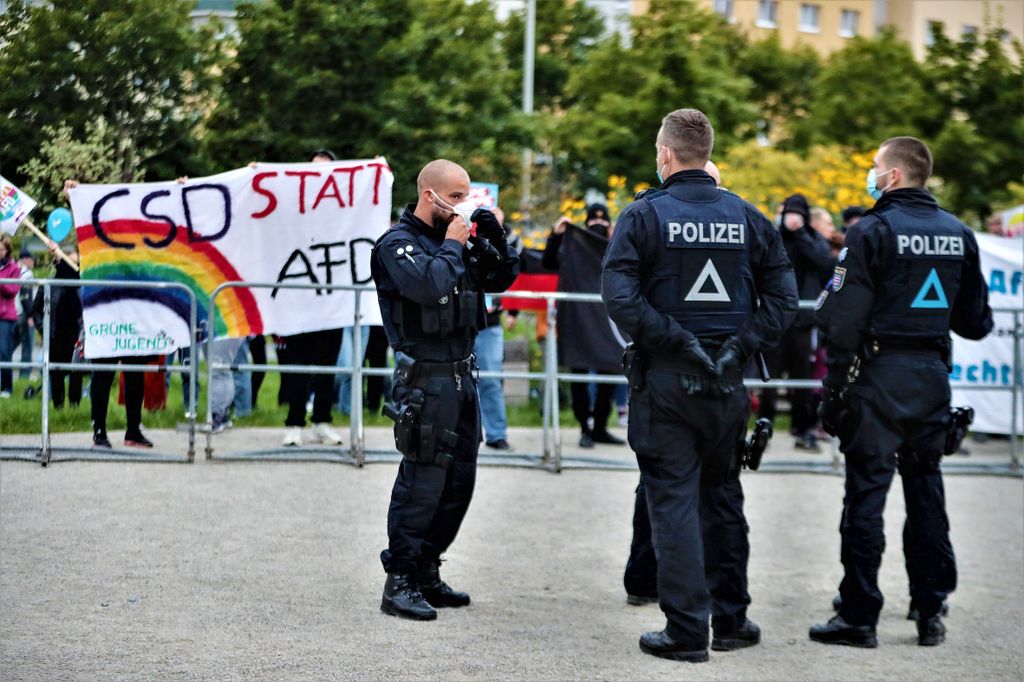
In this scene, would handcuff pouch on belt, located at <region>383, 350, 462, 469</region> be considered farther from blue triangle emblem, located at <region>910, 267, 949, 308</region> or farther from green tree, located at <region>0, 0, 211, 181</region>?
green tree, located at <region>0, 0, 211, 181</region>

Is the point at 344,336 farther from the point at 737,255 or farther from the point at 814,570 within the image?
the point at 737,255

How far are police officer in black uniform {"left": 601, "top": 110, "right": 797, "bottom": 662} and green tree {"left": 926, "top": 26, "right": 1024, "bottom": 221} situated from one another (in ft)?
83.6

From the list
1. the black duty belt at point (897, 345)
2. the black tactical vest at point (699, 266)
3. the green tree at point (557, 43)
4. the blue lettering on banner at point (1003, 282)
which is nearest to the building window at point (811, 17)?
the green tree at point (557, 43)

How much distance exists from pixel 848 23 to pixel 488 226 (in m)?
54.7

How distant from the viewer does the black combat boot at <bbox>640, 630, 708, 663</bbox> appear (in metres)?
5.78

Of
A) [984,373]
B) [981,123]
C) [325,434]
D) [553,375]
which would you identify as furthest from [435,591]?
[981,123]

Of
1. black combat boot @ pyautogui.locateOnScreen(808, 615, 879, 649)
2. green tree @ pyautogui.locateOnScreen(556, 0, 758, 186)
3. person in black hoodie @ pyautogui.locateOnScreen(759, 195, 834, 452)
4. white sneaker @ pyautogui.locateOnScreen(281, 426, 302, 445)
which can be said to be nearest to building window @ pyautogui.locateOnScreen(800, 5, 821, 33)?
green tree @ pyautogui.locateOnScreen(556, 0, 758, 186)

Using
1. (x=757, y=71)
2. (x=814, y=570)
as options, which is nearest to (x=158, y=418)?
(x=814, y=570)

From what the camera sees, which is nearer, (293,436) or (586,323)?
(293,436)

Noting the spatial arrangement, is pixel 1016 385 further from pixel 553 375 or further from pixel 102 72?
pixel 102 72

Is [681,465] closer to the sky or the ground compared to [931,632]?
closer to the sky

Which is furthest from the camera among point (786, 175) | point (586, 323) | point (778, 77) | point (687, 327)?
point (778, 77)

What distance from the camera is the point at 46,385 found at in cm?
960

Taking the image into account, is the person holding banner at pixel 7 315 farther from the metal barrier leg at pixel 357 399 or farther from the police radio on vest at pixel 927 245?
the police radio on vest at pixel 927 245
